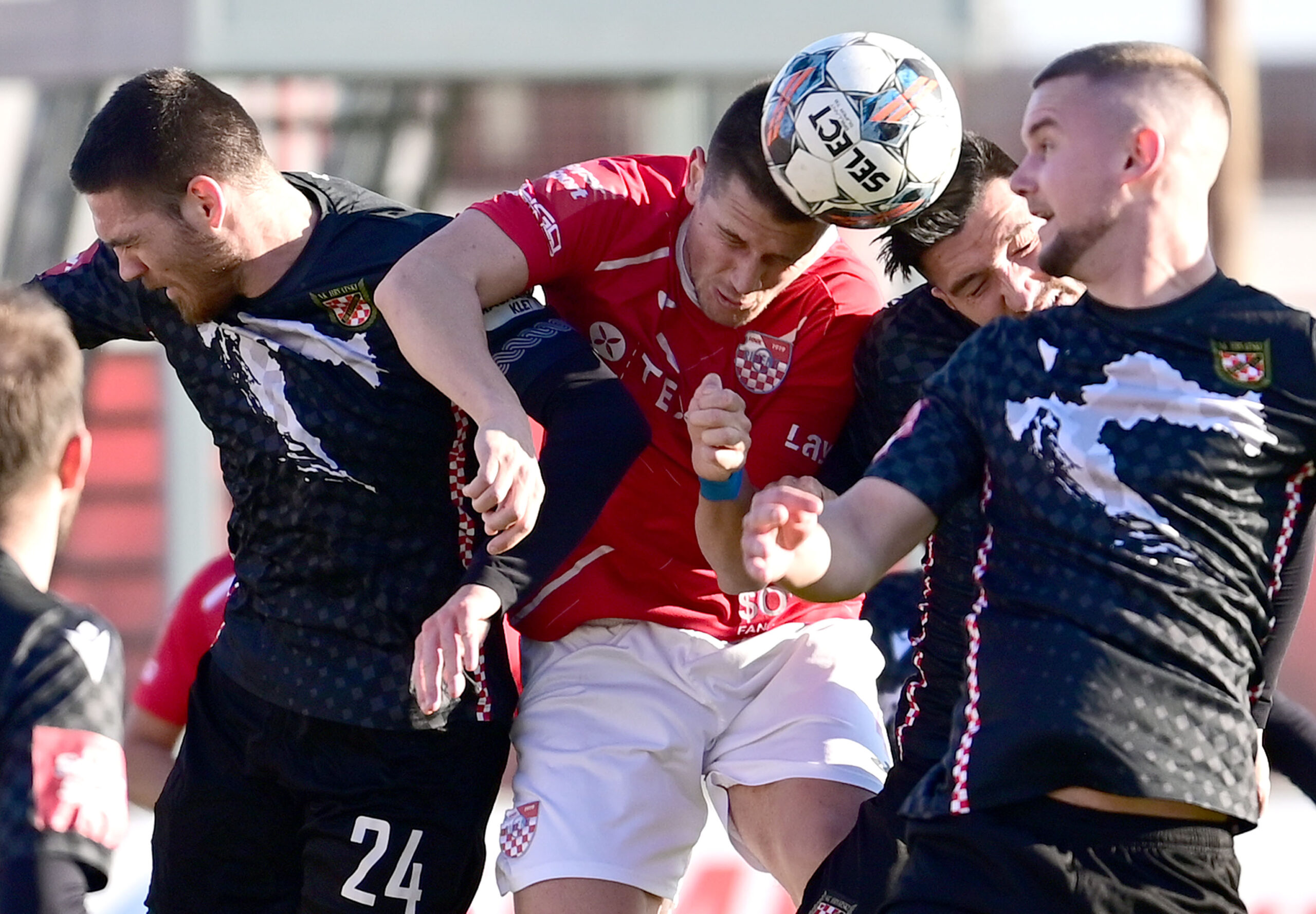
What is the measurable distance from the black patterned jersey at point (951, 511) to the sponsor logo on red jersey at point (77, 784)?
160 cm

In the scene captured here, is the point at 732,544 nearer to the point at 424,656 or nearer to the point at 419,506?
the point at 424,656

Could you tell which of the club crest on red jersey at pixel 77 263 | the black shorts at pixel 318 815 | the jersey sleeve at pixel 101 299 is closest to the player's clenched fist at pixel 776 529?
the black shorts at pixel 318 815

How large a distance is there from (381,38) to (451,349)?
5713 mm

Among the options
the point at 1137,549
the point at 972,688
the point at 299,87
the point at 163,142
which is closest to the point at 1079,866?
the point at 972,688

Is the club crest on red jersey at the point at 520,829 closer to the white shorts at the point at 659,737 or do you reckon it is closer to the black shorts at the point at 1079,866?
the white shorts at the point at 659,737

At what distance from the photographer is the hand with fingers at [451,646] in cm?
316

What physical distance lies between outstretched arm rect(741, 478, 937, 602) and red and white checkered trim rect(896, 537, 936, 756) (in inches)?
29.4

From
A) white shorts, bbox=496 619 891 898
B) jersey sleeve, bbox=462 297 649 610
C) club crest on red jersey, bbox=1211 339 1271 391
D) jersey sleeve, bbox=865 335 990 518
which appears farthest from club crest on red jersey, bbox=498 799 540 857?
club crest on red jersey, bbox=1211 339 1271 391

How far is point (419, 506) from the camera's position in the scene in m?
3.72

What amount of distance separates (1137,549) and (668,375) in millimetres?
1202

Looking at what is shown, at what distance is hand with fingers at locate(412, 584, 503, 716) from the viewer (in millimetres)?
3158

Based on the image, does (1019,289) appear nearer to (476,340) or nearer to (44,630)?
(476,340)

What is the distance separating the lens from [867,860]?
356 cm

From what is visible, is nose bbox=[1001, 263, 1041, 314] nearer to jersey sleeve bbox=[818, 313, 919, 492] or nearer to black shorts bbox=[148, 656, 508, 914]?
jersey sleeve bbox=[818, 313, 919, 492]
